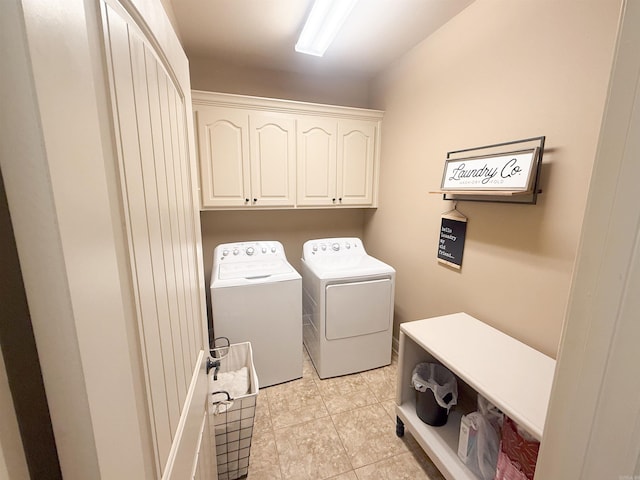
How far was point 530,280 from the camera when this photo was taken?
4.66ft

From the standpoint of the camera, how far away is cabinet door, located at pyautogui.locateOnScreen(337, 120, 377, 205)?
8.68 ft

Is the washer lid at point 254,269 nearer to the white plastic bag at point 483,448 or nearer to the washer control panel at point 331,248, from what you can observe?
the washer control panel at point 331,248

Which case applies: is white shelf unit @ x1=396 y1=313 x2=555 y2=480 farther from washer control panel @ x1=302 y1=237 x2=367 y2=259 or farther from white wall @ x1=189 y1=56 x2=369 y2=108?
white wall @ x1=189 y1=56 x2=369 y2=108

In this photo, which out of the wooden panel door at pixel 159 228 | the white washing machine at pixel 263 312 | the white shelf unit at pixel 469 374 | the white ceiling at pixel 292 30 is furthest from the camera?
the white washing machine at pixel 263 312

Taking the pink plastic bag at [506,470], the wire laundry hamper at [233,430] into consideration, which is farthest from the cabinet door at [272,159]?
the pink plastic bag at [506,470]

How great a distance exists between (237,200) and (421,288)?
1.76m

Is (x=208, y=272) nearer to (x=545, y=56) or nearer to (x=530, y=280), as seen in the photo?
(x=530, y=280)

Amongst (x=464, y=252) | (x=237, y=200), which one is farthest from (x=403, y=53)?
(x=237, y=200)

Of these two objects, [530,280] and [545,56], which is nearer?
[545,56]

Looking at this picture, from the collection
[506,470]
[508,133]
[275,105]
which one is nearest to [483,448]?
[506,470]

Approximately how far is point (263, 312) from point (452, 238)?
57.9 inches

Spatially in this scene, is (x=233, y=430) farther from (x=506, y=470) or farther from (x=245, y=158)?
(x=245, y=158)

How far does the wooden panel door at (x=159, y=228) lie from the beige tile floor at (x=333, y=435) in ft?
3.33

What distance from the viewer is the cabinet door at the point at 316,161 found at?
2.53 metres
